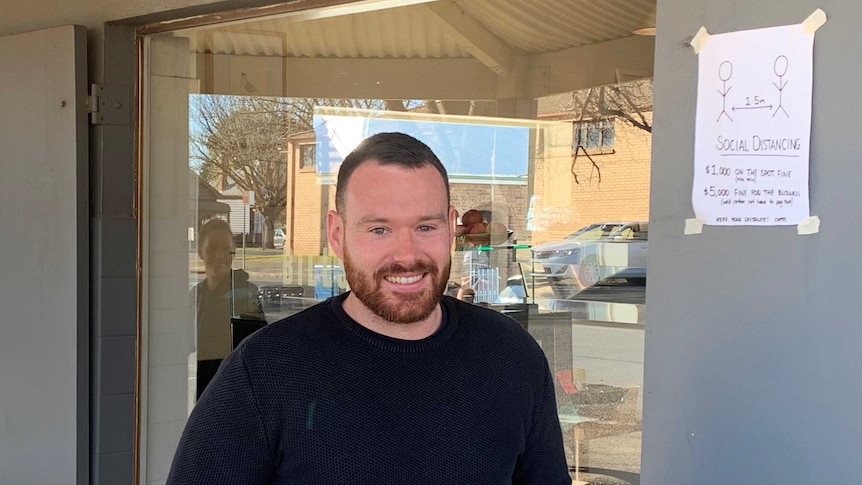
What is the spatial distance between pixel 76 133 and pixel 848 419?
107 inches

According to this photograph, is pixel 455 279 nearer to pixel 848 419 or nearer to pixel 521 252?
pixel 521 252

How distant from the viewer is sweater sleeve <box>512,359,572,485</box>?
1.61 m

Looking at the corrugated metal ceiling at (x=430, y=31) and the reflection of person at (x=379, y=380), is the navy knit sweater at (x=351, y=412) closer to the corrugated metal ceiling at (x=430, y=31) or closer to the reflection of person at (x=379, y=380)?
the reflection of person at (x=379, y=380)

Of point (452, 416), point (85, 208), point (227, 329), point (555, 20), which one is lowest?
point (227, 329)

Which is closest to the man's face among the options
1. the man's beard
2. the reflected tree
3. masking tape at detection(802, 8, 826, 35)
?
the man's beard

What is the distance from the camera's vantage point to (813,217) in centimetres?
170

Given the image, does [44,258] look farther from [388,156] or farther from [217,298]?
[388,156]

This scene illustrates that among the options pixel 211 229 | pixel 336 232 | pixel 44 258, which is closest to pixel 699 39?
pixel 336 232

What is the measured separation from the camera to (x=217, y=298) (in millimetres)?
4266

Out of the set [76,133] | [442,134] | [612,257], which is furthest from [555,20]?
[76,133]

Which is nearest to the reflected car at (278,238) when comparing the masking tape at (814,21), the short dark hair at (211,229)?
the short dark hair at (211,229)

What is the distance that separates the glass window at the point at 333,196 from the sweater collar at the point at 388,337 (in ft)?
5.33

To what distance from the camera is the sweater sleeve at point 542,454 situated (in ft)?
5.27

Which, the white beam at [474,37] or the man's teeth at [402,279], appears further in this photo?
the white beam at [474,37]
